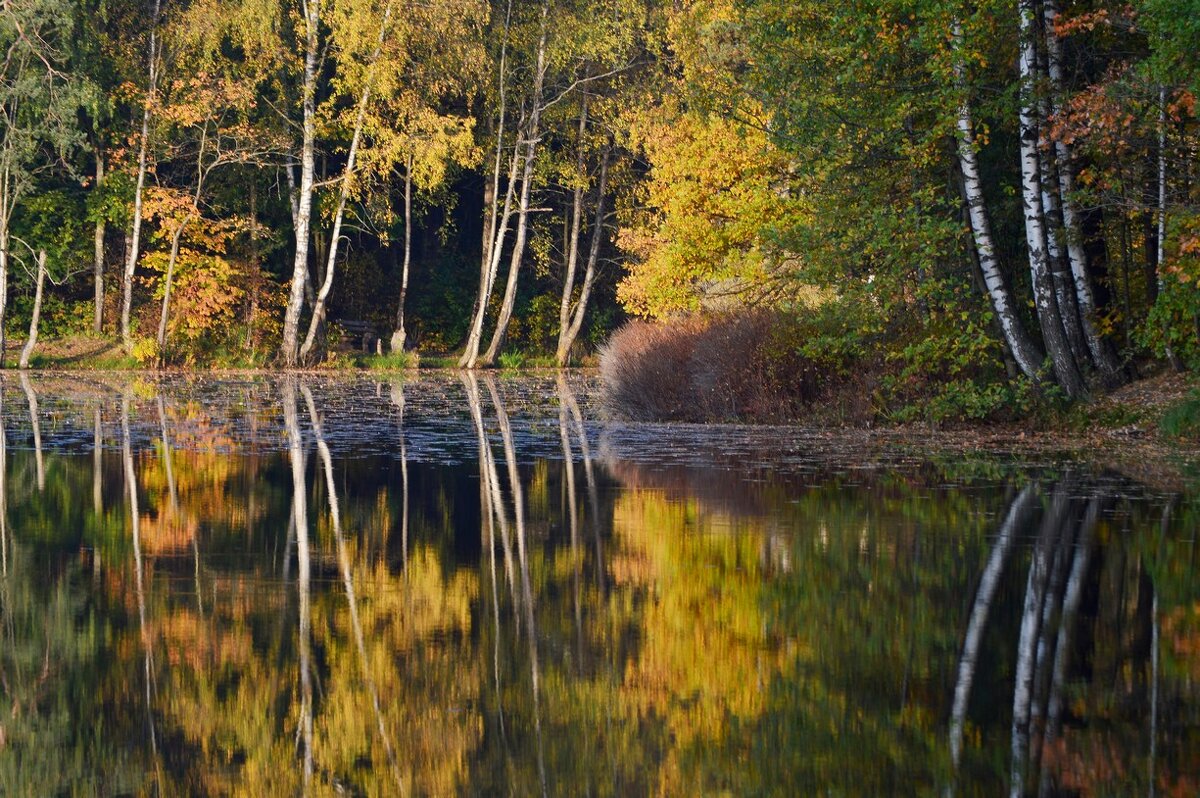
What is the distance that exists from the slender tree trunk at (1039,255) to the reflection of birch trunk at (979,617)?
8.85 meters

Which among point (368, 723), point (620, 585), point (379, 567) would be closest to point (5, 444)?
point (379, 567)

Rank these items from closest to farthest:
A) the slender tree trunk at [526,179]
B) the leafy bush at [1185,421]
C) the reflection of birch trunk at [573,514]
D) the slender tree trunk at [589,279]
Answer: the reflection of birch trunk at [573,514] → the leafy bush at [1185,421] → the slender tree trunk at [526,179] → the slender tree trunk at [589,279]

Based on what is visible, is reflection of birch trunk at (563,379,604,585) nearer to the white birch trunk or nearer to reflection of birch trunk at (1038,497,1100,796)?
reflection of birch trunk at (1038,497,1100,796)

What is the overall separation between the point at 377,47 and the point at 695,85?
17460mm

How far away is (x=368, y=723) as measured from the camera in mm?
5930

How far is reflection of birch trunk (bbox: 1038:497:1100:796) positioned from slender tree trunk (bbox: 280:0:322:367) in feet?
124

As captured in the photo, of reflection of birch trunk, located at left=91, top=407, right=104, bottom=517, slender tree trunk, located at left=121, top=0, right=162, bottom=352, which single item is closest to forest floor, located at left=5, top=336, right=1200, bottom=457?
reflection of birch trunk, located at left=91, top=407, right=104, bottom=517

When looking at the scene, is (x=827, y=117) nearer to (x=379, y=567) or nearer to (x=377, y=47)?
(x=379, y=567)

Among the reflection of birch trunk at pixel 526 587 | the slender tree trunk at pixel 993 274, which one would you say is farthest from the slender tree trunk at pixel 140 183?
the slender tree trunk at pixel 993 274

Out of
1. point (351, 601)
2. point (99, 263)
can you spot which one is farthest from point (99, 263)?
point (351, 601)

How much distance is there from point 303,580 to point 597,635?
2153mm

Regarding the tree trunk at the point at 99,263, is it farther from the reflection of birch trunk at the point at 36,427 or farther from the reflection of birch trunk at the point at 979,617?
the reflection of birch trunk at the point at 979,617

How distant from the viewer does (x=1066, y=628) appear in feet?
25.2

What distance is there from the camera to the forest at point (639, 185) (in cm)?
2070
